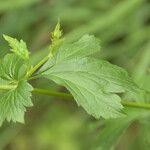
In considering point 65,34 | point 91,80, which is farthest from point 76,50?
point 65,34

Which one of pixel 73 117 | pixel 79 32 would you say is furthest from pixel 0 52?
pixel 73 117

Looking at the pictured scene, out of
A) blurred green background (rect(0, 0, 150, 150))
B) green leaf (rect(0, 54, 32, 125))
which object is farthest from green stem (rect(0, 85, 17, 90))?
blurred green background (rect(0, 0, 150, 150))

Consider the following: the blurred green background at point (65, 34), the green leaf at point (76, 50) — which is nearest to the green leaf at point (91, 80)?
the green leaf at point (76, 50)

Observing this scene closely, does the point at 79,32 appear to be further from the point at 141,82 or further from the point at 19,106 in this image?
the point at 19,106

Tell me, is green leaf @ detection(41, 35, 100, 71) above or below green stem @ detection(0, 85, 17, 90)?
below

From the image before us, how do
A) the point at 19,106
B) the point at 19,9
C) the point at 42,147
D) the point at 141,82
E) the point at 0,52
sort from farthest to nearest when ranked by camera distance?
1. the point at 42,147
2. the point at 19,9
3. the point at 0,52
4. the point at 141,82
5. the point at 19,106

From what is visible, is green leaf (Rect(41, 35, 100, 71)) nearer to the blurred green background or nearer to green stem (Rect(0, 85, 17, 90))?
green stem (Rect(0, 85, 17, 90))

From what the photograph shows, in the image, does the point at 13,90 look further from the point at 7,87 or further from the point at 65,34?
the point at 65,34
